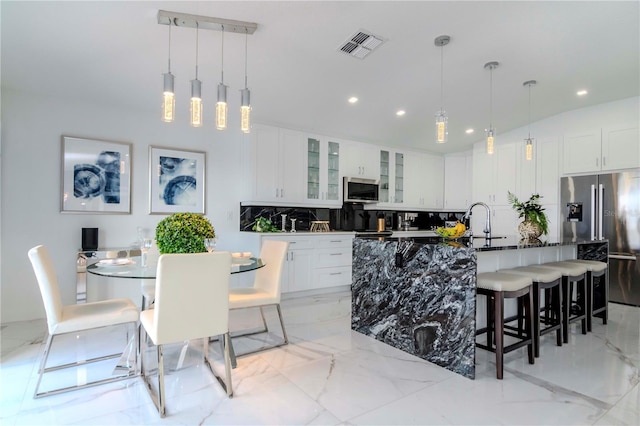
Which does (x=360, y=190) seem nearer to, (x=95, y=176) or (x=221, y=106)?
(x=221, y=106)

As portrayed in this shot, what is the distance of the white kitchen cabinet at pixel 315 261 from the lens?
14.8ft

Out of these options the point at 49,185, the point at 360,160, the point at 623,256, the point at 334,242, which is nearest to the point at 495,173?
the point at 623,256

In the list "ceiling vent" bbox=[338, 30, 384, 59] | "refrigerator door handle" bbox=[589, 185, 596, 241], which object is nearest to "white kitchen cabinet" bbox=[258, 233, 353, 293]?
"ceiling vent" bbox=[338, 30, 384, 59]

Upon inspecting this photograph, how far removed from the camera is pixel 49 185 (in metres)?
3.55

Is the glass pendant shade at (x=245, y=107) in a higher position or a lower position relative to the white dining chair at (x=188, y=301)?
higher

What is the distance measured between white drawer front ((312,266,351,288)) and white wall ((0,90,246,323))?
2.21 m

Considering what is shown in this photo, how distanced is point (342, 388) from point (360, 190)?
3673 millimetres

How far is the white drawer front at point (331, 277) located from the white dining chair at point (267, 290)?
150 cm

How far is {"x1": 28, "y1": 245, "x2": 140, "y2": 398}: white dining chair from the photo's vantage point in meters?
2.04

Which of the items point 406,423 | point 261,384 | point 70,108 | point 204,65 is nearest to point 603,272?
point 406,423

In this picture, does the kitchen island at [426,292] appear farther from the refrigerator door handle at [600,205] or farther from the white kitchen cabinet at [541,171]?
the white kitchen cabinet at [541,171]

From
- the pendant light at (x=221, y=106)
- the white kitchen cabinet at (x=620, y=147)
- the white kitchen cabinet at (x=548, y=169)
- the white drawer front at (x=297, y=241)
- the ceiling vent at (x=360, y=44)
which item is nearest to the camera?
the pendant light at (x=221, y=106)

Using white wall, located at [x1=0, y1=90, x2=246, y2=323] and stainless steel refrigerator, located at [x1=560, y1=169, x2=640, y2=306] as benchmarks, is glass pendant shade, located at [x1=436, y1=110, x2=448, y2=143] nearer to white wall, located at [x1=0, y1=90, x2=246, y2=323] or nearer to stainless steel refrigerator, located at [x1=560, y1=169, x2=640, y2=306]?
stainless steel refrigerator, located at [x1=560, y1=169, x2=640, y2=306]

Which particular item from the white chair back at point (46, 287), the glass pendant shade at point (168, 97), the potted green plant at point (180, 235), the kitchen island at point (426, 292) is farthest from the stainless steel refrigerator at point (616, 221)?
the white chair back at point (46, 287)
